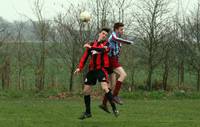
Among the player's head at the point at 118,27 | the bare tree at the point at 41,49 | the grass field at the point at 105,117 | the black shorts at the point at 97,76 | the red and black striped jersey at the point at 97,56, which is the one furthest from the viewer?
the bare tree at the point at 41,49

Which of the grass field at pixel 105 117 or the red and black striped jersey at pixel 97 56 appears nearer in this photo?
the grass field at pixel 105 117

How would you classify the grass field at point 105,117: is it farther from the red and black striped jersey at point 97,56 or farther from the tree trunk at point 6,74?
the tree trunk at point 6,74

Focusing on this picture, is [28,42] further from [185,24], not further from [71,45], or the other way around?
[185,24]

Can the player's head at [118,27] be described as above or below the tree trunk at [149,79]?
above

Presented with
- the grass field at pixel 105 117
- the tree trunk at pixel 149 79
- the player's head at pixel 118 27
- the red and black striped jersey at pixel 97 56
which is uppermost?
the player's head at pixel 118 27

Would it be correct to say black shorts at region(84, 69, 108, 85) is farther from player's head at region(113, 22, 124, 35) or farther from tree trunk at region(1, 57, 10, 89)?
tree trunk at region(1, 57, 10, 89)

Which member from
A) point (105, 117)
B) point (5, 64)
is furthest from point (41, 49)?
point (105, 117)

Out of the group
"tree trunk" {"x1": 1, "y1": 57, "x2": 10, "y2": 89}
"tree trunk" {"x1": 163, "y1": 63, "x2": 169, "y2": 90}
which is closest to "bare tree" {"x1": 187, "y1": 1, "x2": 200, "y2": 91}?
"tree trunk" {"x1": 163, "y1": 63, "x2": 169, "y2": 90}

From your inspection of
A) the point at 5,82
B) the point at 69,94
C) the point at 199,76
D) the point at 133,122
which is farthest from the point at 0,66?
the point at 133,122

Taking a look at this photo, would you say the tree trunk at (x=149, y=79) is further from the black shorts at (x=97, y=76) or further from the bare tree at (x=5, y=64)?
the black shorts at (x=97, y=76)

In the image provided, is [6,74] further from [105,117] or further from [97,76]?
[97,76]

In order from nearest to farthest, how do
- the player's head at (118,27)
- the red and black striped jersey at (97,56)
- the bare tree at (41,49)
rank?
the red and black striped jersey at (97,56) → the player's head at (118,27) → the bare tree at (41,49)

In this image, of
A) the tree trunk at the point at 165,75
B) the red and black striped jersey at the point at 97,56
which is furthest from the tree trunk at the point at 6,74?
the red and black striped jersey at the point at 97,56

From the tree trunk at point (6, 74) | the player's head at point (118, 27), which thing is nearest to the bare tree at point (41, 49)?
the tree trunk at point (6, 74)
